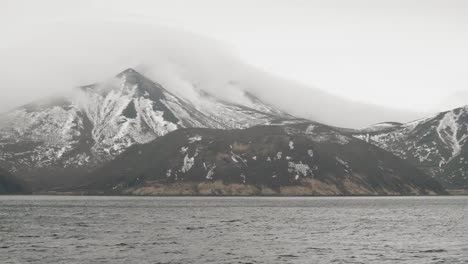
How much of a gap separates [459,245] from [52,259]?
6774 centimetres

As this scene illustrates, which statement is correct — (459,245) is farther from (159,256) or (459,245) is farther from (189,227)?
(189,227)

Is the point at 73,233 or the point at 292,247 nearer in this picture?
the point at 292,247

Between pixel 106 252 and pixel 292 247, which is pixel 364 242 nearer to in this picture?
pixel 292 247

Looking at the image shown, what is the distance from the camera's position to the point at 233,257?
87.1 m

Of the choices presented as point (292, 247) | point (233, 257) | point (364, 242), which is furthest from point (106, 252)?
point (364, 242)

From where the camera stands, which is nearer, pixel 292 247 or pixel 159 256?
pixel 159 256

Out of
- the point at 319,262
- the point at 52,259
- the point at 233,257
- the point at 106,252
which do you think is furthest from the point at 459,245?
the point at 52,259

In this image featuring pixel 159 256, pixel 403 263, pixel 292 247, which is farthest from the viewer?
pixel 292 247

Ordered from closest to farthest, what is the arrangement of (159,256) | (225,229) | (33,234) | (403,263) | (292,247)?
(403,263), (159,256), (292,247), (33,234), (225,229)

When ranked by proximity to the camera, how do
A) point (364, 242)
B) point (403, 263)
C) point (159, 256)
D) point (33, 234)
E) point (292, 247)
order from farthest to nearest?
point (33, 234) < point (364, 242) < point (292, 247) < point (159, 256) < point (403, 263)

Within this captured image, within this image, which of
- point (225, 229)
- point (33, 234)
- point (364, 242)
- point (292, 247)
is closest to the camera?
point (292, 247)

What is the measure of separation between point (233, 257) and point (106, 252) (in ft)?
65.4

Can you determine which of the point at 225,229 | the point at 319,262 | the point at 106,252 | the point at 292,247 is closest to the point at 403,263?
the point at 319,262

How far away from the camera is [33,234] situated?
4830 inches
